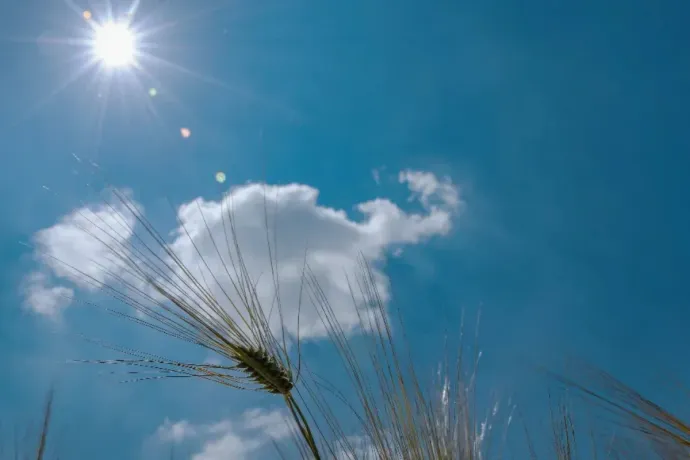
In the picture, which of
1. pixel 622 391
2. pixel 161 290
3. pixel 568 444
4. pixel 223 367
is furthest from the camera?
pixel 568 444

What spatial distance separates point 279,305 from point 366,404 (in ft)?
1.71

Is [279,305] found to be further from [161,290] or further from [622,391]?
[622,391]

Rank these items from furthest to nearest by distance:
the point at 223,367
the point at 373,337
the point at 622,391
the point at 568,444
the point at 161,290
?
the point at 568,444 → the point at 373,337 → the point at 223,367 → the point at 161,290 → the point at 622,391

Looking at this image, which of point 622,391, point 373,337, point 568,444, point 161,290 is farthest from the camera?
point 568,444

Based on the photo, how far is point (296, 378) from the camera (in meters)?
2.23

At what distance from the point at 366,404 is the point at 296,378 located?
0.29 m

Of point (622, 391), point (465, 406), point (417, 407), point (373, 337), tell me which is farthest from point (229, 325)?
point (622, 391)

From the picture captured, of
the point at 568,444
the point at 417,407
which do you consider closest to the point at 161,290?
the point at 417,407

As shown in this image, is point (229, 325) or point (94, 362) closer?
point (229, 325)

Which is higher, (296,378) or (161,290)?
(161,290)

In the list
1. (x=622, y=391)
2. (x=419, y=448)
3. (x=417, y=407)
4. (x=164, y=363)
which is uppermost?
(x=164, y=363)

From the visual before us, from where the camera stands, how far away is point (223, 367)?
7.00 feet

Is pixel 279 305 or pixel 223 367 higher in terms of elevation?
pixel 279 305

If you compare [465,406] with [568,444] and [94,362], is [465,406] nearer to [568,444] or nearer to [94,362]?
[568,444]
